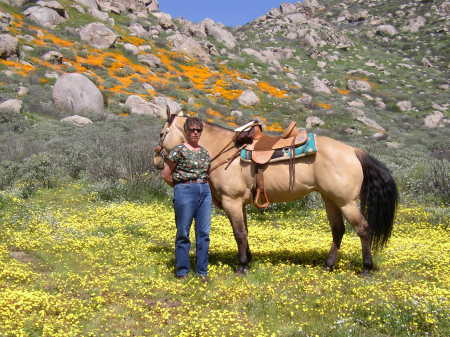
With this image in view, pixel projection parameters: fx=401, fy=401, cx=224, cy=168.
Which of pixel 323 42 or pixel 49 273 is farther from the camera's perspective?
pixel 323 42

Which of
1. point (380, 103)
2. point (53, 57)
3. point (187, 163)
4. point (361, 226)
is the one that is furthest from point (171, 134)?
point (380, 103)

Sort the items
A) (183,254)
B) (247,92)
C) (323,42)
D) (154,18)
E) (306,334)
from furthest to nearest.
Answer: (323,42)
(154,18)
(247,92)
(183,254)
(306,334)

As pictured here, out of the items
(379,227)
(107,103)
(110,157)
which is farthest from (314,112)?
(379,227)

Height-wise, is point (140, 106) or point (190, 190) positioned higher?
point (140, 106)

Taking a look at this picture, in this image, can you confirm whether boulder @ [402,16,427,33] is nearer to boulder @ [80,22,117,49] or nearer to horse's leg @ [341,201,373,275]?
boulder @ [80,22,117,49]

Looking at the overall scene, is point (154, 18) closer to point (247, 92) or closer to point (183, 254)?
point (247, 92)

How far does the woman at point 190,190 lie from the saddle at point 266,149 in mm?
854

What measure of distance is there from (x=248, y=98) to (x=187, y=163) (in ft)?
115

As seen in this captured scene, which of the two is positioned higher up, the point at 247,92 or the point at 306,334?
the point at 247,92

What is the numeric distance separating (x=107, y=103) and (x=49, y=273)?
25564mm

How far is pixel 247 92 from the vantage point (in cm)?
4159

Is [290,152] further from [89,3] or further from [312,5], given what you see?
[312,5]

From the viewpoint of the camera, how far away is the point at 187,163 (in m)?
6.58

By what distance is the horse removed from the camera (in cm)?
668
